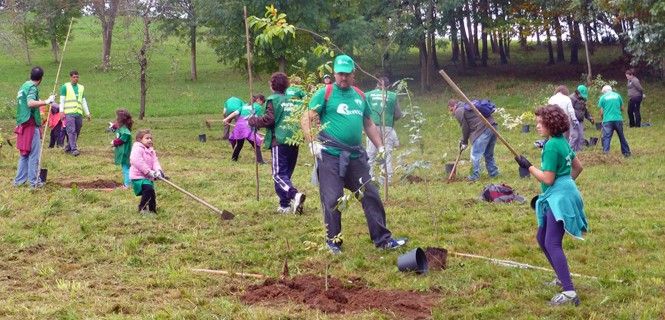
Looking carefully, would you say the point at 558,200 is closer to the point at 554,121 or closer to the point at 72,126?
the point at 554,121

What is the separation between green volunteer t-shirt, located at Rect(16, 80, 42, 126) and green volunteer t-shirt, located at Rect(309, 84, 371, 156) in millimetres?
6307

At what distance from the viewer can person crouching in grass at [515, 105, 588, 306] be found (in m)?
7.22

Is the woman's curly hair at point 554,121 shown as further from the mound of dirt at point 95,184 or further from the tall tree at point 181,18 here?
the tall tree at point 181,18

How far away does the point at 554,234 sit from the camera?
7309 mm

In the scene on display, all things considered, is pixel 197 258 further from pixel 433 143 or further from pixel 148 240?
pixel 433 143

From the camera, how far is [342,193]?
9.41 m

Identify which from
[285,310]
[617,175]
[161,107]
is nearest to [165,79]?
[161,107]

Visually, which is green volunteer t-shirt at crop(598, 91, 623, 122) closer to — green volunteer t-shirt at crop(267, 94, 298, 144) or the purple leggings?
green volunteer t-shirt at crop(267, 94, 298, 144)

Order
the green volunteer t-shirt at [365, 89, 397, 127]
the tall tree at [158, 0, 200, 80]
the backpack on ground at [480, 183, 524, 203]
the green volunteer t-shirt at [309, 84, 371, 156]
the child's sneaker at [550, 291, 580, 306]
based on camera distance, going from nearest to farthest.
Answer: the child's sneaker at [550, 291, 580, 306] < the green volunteer t-shirt at [309, 84, 371, 156] < the backpack on ground at [480, 183, 524, 203] < the green volunteer t-shirt at [365, 89, 397, 127] < the tall tree at [158, 0, 200, 80]

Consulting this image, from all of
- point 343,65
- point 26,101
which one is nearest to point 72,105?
point 26,101

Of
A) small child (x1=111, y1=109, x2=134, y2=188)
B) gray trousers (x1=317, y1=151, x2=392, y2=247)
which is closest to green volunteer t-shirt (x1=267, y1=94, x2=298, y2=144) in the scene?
small child (x1=111, y1=109, x2=134, y2=188)

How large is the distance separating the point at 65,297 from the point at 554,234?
3.84 meters

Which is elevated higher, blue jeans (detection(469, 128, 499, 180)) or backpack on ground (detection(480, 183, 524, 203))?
blue jeans (detection(469, 128, 499, 180))

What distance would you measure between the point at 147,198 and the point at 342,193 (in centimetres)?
365
